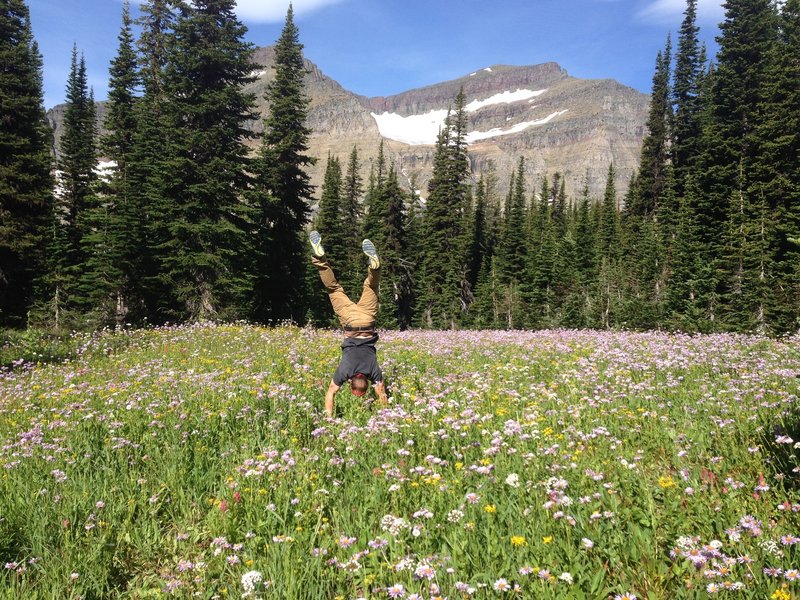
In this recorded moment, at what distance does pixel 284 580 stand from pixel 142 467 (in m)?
2.83

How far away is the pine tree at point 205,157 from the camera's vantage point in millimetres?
22531

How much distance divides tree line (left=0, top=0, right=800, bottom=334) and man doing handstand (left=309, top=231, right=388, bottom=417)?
1309 centimetres

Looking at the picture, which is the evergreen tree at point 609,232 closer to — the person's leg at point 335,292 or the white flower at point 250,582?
the person's leg at point 335,292

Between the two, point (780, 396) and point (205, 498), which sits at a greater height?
point (780, 396)

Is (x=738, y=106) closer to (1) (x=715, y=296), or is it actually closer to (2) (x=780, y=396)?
(1) (x=715, y=296)

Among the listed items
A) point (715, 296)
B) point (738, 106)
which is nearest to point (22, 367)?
point (715, 296)

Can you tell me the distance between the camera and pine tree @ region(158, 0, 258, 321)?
73.9 feet

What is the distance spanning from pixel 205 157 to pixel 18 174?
1151 cm

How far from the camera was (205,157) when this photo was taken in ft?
77.3

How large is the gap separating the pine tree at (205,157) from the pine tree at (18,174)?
29.9 ft

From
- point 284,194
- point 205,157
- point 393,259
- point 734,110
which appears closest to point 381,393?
point 205,157

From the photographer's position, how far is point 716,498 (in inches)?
136

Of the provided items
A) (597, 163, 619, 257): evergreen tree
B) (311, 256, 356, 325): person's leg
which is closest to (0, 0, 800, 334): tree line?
(597, 163, 619, 257): evergreen tree

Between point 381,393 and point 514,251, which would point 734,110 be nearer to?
point 514,251
